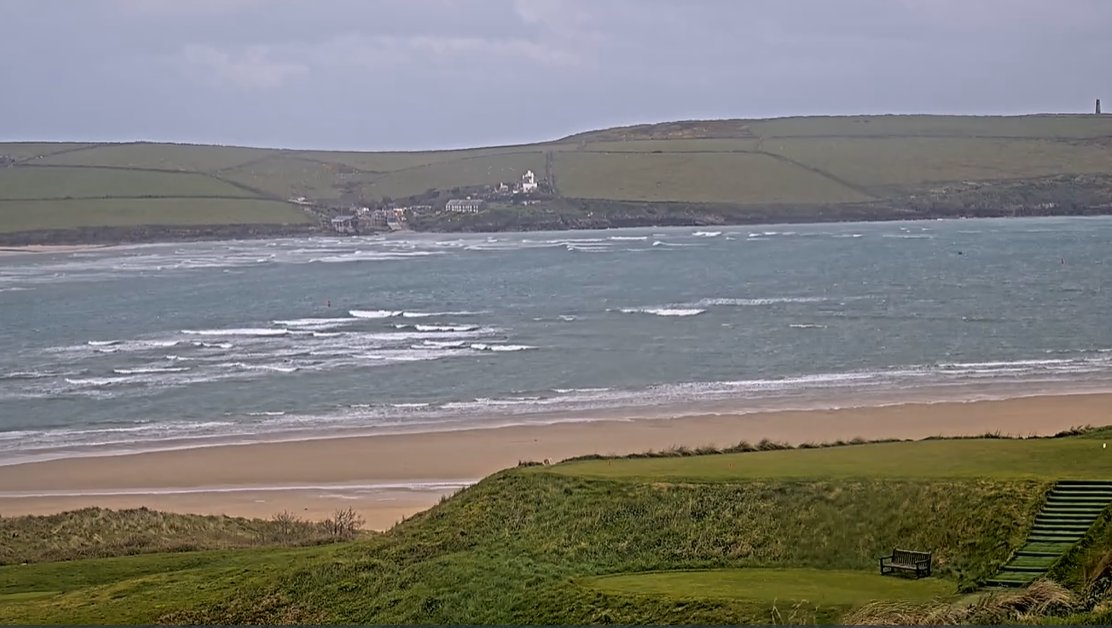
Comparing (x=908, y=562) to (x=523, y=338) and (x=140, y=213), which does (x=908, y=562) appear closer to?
(x=523, y=338)

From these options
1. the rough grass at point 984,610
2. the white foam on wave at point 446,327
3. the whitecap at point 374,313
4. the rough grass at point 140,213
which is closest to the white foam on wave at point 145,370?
the white foam on wave at point 446,327

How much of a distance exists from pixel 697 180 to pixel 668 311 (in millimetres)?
81494

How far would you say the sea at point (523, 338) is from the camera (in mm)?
35688

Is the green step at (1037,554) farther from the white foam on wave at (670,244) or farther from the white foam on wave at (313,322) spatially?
the white foam on wave at (670,244)

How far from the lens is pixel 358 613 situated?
15125mm

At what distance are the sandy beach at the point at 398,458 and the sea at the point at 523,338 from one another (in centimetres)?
153

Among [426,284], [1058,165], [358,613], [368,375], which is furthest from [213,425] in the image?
[1058,165]

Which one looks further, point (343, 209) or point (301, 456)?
point (343, 209)

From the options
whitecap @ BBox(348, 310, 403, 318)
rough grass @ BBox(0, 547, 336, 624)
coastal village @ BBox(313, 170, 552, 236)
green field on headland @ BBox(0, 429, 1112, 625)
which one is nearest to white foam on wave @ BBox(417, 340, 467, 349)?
whitecap @ BBox(348, 310, 403, 318)

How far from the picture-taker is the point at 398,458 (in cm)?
3009

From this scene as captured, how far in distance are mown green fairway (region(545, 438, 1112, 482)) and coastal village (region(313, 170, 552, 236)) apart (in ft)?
382

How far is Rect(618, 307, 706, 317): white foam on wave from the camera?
5662 cm

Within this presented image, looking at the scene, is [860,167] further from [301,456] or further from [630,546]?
[630,546]

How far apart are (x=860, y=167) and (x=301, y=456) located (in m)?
117
